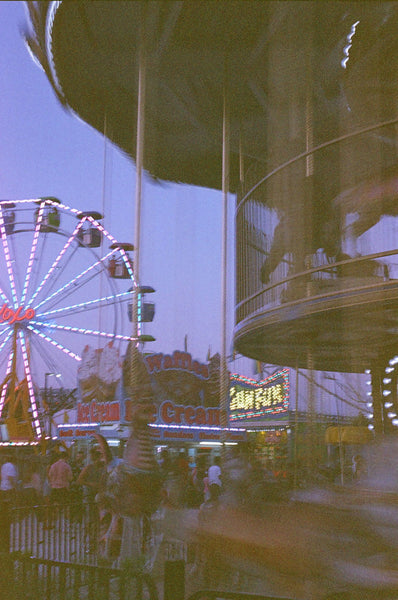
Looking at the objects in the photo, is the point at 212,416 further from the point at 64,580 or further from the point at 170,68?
the point at 64,580

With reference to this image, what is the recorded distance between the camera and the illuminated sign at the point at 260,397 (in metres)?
23.6

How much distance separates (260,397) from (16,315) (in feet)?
31.3

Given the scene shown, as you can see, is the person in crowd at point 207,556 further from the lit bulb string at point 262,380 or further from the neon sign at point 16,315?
the neon sign at point 16,315

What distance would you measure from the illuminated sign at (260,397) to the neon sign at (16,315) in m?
6.94

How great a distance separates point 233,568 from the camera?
5.66 m

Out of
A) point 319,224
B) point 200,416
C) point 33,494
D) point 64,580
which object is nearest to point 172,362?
point 200,416

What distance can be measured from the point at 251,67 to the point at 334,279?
5300 mm

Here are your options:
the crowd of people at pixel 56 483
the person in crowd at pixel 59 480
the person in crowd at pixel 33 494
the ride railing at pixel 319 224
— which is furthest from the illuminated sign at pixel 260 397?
the ride railing at pixel 319 224

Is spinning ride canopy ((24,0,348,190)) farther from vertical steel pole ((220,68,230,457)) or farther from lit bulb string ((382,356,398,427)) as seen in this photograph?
lit bulb string ((382,356,398,427))

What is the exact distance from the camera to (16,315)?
21875 mm

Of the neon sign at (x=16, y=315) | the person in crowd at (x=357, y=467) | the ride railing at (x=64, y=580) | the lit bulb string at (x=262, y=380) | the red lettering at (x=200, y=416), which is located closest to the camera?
the ride railing at (x=64, y=580)

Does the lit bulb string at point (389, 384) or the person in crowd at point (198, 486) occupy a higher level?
the lit bulb string at point (389, 384)

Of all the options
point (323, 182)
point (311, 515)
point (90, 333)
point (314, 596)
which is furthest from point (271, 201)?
point (90, 333)

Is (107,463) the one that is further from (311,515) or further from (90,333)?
(90,333)
